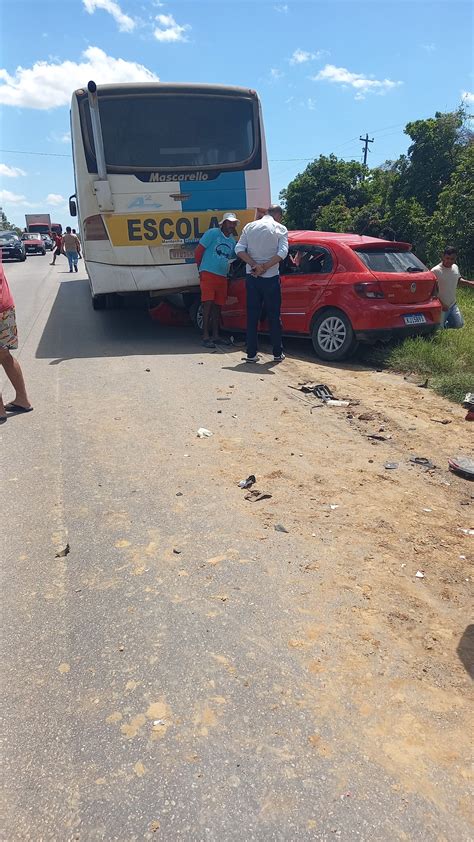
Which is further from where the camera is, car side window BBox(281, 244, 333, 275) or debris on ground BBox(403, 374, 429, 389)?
car side window BBox(281, 244, 333, 275)

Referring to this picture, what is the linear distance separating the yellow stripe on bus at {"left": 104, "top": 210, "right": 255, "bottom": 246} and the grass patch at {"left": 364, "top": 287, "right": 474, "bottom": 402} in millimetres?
3062

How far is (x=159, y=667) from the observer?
8.29ft

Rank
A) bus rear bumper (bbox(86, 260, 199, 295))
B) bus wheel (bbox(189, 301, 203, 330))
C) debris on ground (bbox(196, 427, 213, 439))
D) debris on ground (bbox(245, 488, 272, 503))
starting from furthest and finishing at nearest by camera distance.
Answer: bus wheel (bbox(189, 301, 203, 330)) → bus rear bumper (bbox(86, 260, 199, 295)) → debris on ground (bbox(196, 427, 213, 439)) → debris on ground (bbox(245, 488, 272, 503))

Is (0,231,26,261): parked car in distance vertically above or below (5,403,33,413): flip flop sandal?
above

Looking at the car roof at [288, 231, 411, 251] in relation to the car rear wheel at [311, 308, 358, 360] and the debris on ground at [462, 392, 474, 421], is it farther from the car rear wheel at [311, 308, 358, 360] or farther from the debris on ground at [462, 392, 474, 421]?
the debris on ground at [462, 392, 474, 421]

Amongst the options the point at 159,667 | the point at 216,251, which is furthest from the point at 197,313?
the point at 159,667

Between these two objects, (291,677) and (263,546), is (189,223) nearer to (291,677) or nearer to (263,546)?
(263,546)

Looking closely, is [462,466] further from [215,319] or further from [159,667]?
[215,319]

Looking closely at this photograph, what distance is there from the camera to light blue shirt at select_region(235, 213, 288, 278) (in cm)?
749

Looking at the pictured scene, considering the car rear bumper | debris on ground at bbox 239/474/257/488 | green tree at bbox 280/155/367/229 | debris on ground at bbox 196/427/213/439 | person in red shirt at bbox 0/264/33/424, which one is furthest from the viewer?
green tree at bbox 280/155/367/229

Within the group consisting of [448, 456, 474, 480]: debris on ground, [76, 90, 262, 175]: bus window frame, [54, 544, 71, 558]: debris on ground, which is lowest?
[448, 456, 474, 480]: debris on ground

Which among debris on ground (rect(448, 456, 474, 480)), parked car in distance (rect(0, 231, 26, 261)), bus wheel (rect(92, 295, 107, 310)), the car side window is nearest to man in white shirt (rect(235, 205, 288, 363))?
the car side window

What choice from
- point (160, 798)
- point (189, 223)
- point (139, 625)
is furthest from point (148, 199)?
point (160, 798)

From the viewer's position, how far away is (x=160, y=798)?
1.96 metres
